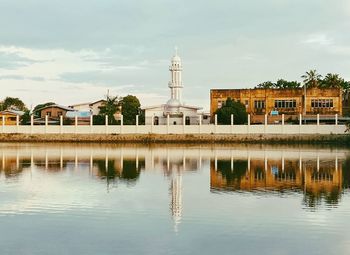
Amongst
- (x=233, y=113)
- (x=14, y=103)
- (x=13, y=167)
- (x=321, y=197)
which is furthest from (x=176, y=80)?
(x=321, y=197)

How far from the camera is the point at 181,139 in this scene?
71.1 meters

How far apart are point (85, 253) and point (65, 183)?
14.4m

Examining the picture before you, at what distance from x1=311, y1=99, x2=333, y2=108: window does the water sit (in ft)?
150

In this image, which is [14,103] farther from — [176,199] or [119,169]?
[176,199]

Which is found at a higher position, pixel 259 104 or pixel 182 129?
pixel 259 104

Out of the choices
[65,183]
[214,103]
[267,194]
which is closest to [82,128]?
[214,103]

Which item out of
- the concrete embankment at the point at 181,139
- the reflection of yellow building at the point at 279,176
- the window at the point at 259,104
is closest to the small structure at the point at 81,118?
the concrete embankment at the point at 181,139

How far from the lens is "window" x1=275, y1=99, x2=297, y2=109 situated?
3226 inches

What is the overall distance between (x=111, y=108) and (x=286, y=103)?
25.8 metres

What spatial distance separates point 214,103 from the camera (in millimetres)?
83875

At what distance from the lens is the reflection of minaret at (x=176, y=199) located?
1892 centimetres

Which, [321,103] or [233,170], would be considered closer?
[233,170]

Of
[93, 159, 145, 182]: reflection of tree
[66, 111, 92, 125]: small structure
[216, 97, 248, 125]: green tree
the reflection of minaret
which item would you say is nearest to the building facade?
[216, 97, 248, 125]: green tree

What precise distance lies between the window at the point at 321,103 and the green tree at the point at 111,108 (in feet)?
94.3
